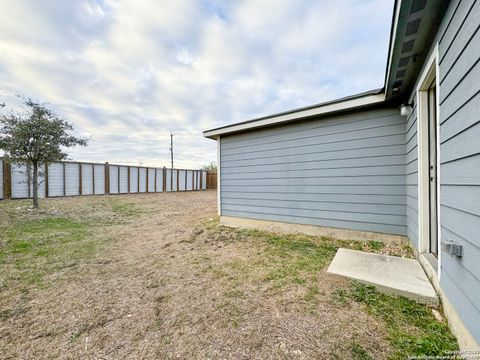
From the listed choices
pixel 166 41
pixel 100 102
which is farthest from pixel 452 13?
pixel 100 102

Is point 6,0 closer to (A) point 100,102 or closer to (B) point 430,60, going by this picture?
(A) point 100,102

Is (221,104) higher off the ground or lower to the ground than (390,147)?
higher

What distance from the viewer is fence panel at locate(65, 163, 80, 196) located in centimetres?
1100

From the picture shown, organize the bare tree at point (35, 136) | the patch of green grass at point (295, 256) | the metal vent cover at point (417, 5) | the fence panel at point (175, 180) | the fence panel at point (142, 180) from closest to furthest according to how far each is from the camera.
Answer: the metal vent cover at point (417, 5) → the patch of green grass at point (295, 256) → the bare tree at point (35, 136) → the fence panel at point (142, 180) → the fence panel at point (175, 180)

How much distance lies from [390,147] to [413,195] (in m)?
0.90

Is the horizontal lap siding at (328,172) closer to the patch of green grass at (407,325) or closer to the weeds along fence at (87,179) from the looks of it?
the patch of green grass at (407,325)

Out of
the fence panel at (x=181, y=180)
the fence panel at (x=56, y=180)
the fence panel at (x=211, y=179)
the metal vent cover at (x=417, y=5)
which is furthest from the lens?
the fence panel at (x=211, y=179)

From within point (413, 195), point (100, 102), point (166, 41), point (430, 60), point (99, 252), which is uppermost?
point (166, 41)

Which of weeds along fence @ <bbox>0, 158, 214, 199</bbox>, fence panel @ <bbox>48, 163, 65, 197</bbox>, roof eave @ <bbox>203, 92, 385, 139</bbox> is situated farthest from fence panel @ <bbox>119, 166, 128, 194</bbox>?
roof eave @ <bbox>203, 92, 385, 139</bbox>

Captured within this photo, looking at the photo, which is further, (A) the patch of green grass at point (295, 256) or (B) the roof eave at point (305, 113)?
(B) the roof eave at point (305, 113)

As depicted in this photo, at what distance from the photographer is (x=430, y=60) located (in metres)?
1.92

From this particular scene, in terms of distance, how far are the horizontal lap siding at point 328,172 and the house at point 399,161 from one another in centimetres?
2

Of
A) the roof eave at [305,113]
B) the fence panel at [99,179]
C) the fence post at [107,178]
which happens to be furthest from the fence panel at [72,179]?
the roof eave at [305,113]

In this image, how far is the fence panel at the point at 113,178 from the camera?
1293 cm
